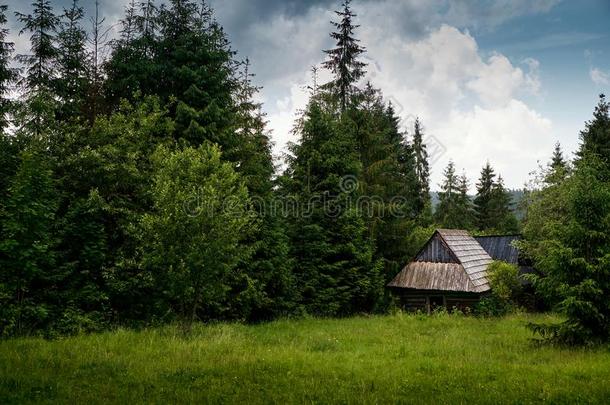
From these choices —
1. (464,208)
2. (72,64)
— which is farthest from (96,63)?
(464,208)

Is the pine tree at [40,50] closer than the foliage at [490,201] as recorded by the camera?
Yes

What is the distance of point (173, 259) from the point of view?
1465 cm

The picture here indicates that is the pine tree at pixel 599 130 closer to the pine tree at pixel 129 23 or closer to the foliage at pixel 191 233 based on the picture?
the foliage at pixel 191 233

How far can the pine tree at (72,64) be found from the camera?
21.6 metres

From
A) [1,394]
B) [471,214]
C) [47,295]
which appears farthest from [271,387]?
[471,214]

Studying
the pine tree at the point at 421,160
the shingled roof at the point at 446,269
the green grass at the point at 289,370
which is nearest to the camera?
the green grass at the point at 289,370

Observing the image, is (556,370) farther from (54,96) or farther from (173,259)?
(54,96)

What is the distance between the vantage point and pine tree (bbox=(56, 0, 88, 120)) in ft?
70.8

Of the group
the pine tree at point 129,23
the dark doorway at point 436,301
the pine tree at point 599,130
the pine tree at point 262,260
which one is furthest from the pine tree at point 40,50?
the pine tree at point 599,130

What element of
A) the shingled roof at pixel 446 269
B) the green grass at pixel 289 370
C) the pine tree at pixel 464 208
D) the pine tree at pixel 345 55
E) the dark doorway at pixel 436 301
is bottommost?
the dark doorway at pixel 436 301

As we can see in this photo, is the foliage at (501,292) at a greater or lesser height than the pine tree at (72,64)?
lesser

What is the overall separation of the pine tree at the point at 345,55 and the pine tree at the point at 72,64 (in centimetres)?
1601

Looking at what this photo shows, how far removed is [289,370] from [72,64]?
21402 millimetres

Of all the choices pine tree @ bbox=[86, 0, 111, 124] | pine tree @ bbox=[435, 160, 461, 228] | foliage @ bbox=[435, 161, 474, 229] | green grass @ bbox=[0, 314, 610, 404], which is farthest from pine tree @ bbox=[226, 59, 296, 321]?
pine tree @ bbox=[435, 160, 461, 228]
